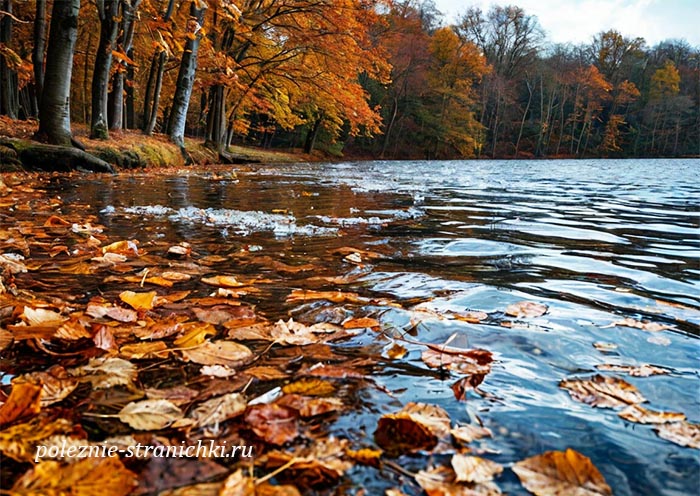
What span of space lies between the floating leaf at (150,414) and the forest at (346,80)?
3.35 metres

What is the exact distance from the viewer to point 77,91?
2217cm

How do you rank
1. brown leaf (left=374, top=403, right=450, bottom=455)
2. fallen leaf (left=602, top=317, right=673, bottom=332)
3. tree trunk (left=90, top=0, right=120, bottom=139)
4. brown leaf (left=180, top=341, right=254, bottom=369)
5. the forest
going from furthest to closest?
the forest, tree trunk (left=90, top=0, right=120, bottom=139), fallen leaf (left=602, top=317, right=673, bottom=332), brown leaf (left=180, top=341, right=254, bottom=369), brown leaf (left=374, top=403, right=450, bottom=455)

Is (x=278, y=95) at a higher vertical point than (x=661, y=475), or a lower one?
higher

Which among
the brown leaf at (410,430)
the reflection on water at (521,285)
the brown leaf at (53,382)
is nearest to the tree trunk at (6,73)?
the reflection on water at (521,285)

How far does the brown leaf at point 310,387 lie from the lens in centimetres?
105

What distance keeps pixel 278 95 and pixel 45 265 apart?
1830cm

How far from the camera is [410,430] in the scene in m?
0.89

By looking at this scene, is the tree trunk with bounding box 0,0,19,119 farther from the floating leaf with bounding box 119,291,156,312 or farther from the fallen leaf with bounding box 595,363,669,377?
the fallen leaf with bounding box 595,363,669,377

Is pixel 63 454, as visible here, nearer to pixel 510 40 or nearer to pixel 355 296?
pixel 355 296

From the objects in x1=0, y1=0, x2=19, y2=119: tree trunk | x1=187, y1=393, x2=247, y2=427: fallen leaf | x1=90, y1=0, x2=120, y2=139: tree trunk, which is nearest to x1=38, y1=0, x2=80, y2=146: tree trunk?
x1=90, y1=0, x2=120, y2=139: tree trunk

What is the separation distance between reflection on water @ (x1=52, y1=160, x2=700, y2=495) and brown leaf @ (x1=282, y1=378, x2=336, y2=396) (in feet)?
0.36

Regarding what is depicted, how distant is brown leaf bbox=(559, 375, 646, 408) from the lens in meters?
1.06

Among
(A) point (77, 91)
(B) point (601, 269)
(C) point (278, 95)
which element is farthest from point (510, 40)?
(B) point (601, 269)

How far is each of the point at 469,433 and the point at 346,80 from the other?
15924 millimetres
